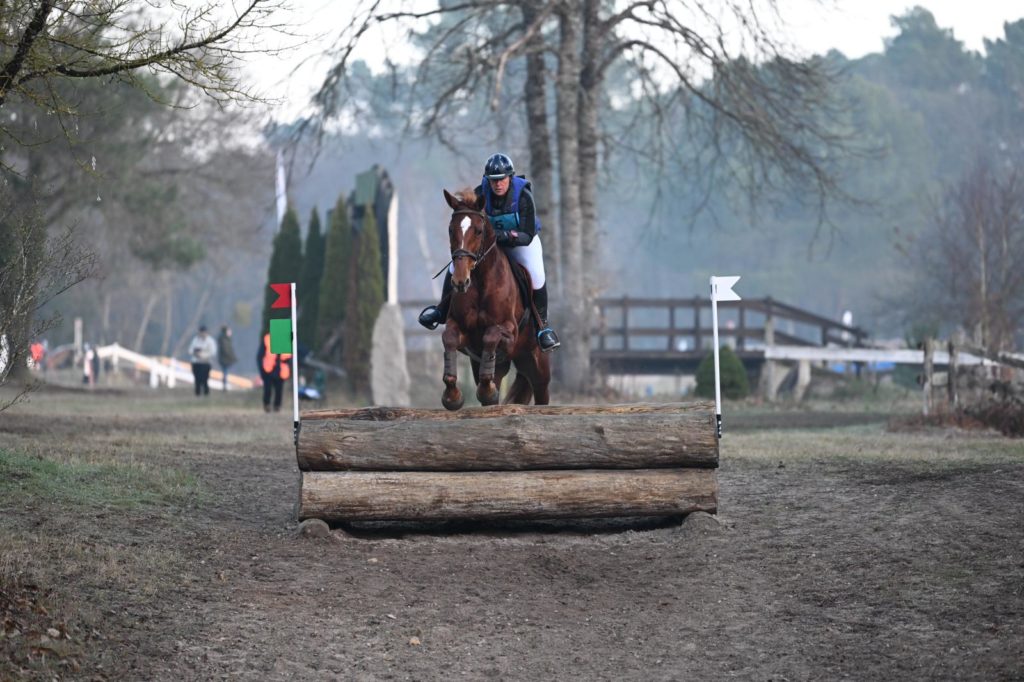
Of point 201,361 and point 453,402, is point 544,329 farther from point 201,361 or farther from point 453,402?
point 201,361

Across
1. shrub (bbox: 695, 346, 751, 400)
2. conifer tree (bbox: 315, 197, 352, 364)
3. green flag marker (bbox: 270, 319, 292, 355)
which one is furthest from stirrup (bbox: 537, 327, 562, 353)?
conifer tree (bbox: 315, 197, 352, 364)

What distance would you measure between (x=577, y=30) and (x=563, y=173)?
104 inches

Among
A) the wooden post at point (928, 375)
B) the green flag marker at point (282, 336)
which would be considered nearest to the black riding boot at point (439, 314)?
A: the green flag marker at point (282, 336)

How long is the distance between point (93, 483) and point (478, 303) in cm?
342

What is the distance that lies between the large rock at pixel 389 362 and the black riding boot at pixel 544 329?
555 inches

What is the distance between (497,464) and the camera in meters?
9.48

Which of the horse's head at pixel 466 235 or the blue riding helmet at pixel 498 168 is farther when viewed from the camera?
the blue riding helmet at pixel 498 168

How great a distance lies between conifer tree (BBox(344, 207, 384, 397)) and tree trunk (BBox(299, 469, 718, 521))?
17.1m

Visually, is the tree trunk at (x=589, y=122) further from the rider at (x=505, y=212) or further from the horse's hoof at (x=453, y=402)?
the horse's hoof at (x=453, y=402)

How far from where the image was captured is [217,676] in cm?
677

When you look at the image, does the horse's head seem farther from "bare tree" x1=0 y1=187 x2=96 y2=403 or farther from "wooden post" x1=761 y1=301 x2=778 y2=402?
"wooden post" x1=761 y1=301 x2=778 y2=402

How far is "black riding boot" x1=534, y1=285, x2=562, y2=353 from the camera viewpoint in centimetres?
1078

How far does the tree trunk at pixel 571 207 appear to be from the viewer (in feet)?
79.9

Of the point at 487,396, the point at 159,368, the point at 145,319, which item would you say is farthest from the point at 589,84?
the point at 145,319
